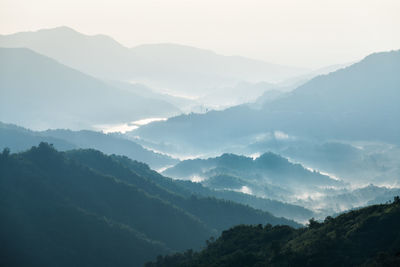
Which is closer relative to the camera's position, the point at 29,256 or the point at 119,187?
the point at 29,256

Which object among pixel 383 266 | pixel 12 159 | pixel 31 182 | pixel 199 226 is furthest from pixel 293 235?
pixel 12 159

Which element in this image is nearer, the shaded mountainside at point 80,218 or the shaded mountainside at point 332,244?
the shaded mountainside at point 332,244

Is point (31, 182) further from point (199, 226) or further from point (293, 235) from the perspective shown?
point (293, 235)

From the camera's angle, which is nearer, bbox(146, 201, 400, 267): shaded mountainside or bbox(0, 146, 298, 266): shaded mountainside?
bbox(146, 201, 400, 267): shaded mountainside
